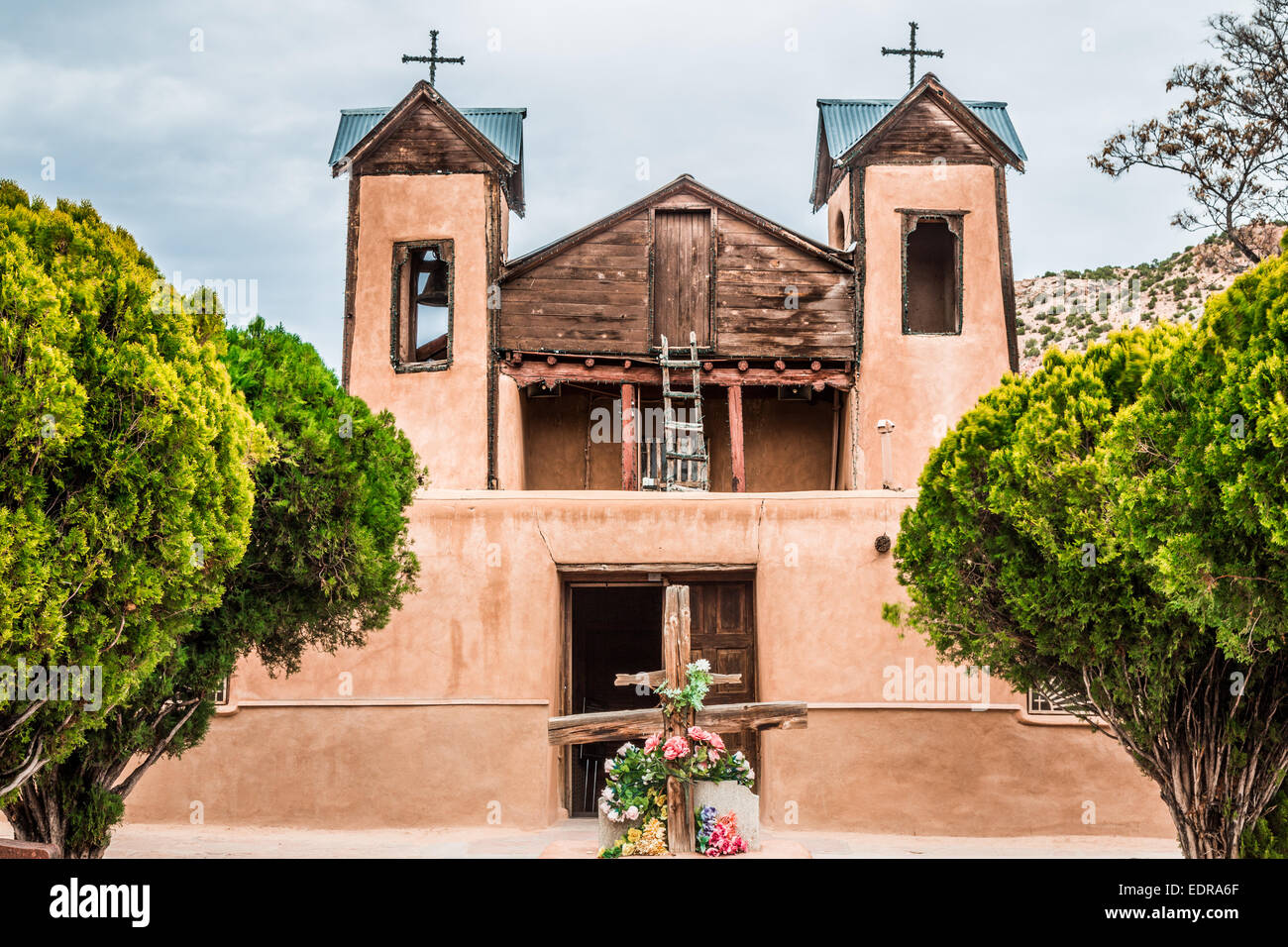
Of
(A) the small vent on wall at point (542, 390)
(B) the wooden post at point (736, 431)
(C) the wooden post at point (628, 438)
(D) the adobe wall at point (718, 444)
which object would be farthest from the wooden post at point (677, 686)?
(D) the adobe wall at point (718, 444)

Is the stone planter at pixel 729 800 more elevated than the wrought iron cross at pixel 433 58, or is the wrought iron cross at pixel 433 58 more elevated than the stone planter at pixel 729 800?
the wrought iron cross at pixel 433 58

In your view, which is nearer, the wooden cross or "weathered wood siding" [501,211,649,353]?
the wooden cross

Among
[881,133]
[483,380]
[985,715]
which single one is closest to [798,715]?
[985,715]

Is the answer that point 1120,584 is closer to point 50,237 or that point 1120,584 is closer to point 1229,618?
point 1229,618

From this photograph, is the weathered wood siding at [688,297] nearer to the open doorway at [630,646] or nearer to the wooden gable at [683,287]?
the wooden gable at [683,287]

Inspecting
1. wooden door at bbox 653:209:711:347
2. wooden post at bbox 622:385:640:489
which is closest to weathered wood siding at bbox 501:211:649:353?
wooden door at bbox 653:209:711:347

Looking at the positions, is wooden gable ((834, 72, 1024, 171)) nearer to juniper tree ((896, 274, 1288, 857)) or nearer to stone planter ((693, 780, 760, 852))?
juniper tree ((896, 274, 1288, 857))

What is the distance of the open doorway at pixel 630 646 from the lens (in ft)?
56.0

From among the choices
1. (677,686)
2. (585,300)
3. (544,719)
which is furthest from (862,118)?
(677,686)

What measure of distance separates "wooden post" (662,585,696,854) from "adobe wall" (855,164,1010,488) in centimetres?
997

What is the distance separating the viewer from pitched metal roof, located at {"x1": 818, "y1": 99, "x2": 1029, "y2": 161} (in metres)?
23.0

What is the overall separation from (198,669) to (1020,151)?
1716 centimetres

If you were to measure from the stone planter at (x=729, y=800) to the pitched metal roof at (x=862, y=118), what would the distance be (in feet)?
46.0

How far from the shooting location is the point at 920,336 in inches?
862
